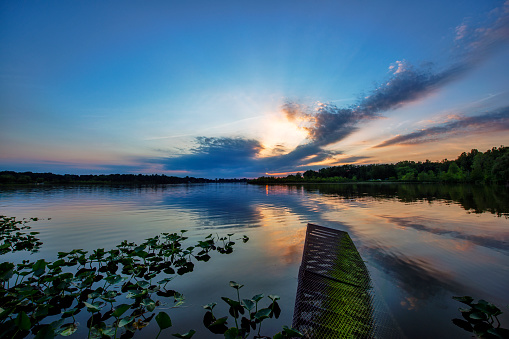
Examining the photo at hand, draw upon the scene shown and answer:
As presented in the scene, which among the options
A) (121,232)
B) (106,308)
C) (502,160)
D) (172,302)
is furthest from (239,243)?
(502,160)

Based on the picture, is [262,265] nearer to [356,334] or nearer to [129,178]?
[356,334]

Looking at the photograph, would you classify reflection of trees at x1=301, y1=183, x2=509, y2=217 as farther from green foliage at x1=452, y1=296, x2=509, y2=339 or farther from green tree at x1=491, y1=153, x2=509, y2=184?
green tree at x1=491, y1=153, x2=509, y2=184

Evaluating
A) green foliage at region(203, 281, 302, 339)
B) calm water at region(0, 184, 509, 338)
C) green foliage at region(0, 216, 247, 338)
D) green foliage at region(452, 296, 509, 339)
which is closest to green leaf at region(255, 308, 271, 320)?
green foliage at region(203, 281, 302, 339)

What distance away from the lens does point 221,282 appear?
22.4ft

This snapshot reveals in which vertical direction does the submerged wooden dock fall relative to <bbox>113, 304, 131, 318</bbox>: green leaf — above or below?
below

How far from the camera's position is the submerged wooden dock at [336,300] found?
4.09 metres

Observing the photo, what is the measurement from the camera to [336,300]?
5.01m

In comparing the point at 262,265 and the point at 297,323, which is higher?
the point at 297,323

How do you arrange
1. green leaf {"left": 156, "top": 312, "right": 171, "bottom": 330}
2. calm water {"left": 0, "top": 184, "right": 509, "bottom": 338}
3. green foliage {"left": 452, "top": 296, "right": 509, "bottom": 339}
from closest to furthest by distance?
green leaf {"left": 156, "top": 312, "right": 171, "bottom": 330} < green foliage {"left": 452, "top": 296, "right": 509, "bottom": 339} < calm water {"left": 0, "top": 184, "right": 509, "bottom": 338}

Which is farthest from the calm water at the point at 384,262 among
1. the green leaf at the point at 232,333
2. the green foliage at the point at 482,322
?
the green leaf at the point at 232,333

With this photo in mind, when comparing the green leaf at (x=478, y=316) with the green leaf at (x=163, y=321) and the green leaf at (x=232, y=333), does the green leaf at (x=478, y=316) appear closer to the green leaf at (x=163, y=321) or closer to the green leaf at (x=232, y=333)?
the green leaf at (x=232, y=333)

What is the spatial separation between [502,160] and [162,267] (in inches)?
4973

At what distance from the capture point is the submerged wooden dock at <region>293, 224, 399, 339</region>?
13.4 ft

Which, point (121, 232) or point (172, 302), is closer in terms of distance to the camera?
point (172, 302)
